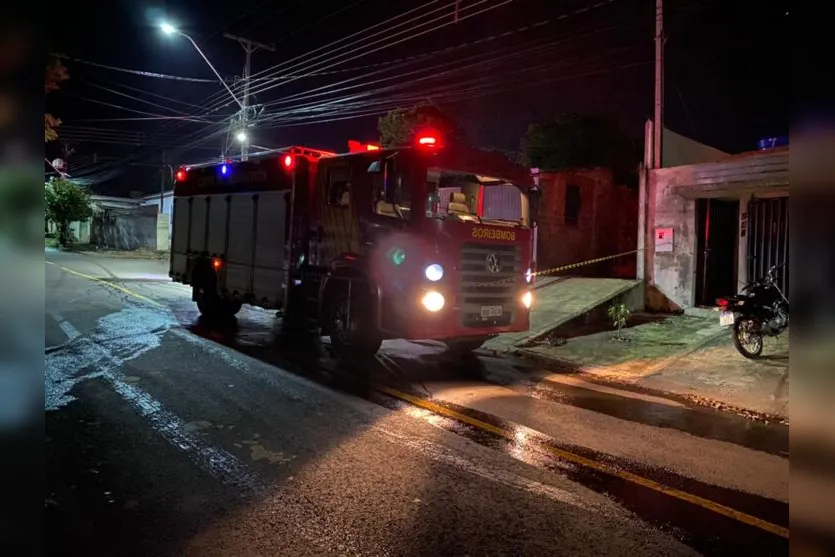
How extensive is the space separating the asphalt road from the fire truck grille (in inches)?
29.7

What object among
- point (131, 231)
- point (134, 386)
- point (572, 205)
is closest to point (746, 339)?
point (134, 386)

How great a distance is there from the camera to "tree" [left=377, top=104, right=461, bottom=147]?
24.0 meters

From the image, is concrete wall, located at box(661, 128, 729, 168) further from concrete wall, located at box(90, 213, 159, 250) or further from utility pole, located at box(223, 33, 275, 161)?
concrete wall, located at box(90, 213, 159, 250)

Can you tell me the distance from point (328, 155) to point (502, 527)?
6979mm

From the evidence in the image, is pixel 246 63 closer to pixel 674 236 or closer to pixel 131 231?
pixel 674 236

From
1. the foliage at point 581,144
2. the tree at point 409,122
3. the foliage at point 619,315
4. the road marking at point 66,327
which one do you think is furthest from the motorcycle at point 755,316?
the tree at point 409,122

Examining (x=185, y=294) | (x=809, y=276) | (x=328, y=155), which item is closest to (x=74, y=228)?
(x=185, y=294)

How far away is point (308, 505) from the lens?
12.6 feet

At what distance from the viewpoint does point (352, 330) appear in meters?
8.55

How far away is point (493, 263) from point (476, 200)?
884 millimetres

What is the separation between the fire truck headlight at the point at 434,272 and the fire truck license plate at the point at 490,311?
0.89 metres

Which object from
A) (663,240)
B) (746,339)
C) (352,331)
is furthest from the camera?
(663,240)

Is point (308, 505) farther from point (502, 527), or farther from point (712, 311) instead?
point (712, 311)

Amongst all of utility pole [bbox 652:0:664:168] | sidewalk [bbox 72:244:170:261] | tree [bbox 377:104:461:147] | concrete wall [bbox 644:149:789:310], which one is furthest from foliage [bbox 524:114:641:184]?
sidewalk [bbox 72:244:170:261]
